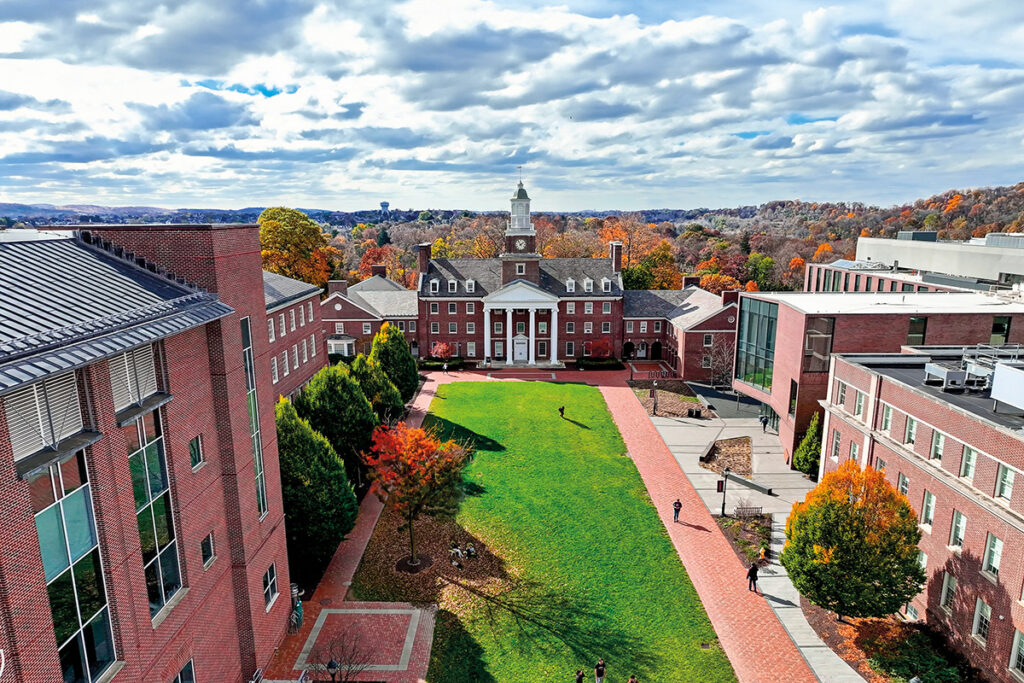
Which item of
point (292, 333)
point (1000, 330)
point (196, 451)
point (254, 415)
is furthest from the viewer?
Answer: point (292, 333)

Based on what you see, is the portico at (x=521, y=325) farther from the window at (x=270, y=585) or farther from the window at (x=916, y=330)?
the window at (x=270, y=585)

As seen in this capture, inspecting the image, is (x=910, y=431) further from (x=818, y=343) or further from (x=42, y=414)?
(x=42, y=414)

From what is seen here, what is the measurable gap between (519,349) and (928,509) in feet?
139

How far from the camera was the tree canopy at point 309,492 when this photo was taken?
2397 centimetres

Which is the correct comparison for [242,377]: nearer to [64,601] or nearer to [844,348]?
[64,601]

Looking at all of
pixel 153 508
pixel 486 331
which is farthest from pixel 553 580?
pixel 486 331

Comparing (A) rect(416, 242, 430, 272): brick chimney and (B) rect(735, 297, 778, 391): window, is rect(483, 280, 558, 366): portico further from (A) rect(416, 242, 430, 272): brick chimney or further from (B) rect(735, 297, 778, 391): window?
(B) rect(735, 297, 778, 391): window

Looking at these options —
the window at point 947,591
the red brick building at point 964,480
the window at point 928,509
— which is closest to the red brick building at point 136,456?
the red brick building at point 964,480

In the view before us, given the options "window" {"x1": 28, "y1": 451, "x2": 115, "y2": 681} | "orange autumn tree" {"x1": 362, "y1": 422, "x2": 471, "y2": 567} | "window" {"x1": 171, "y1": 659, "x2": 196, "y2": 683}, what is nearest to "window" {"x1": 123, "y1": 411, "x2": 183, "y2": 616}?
"window" {"x1": 28, "y1": 451, "x2": 115, "y2": 681}

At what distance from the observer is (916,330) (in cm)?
3444

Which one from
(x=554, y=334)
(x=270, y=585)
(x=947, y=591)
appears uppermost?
(x=554, y=334)

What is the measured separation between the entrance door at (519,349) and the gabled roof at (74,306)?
45760 mm

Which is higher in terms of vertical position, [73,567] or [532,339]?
[73,567]

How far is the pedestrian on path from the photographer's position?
Result: 24219 mm
